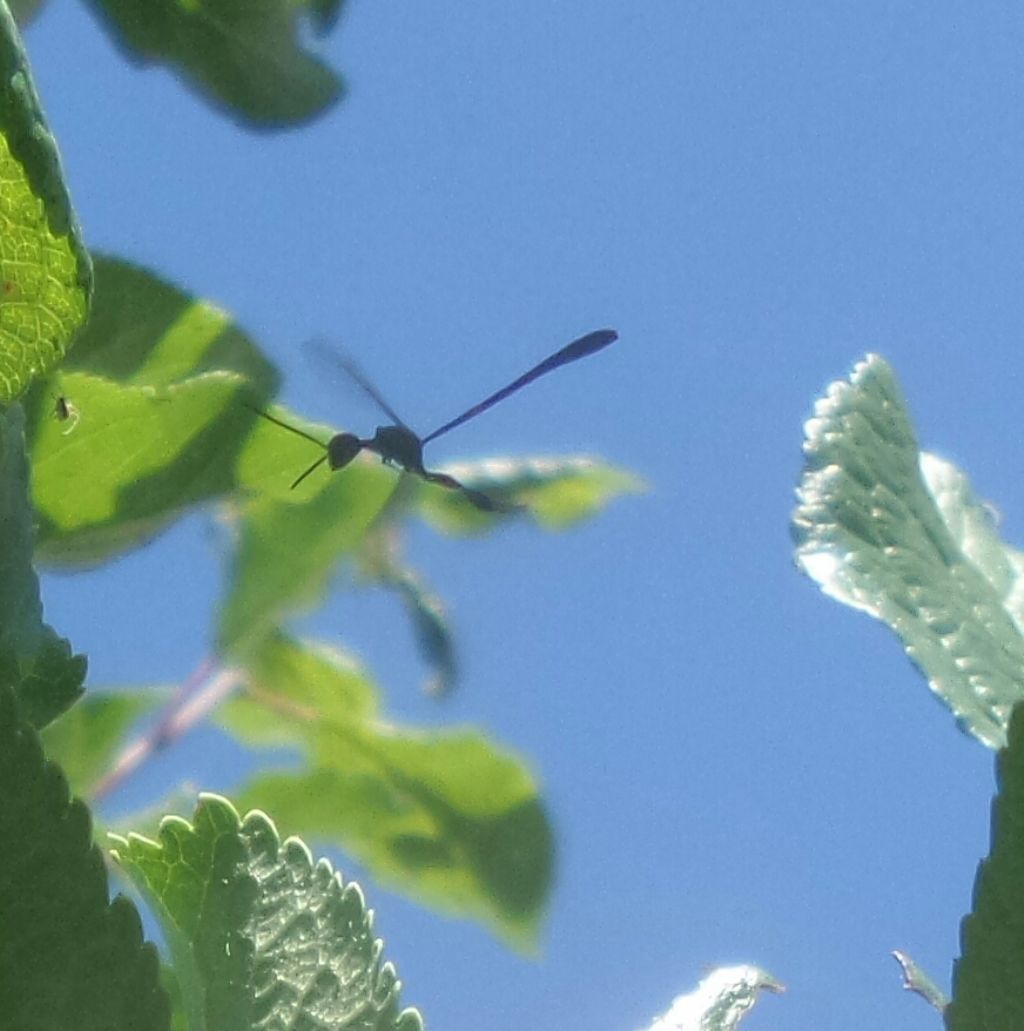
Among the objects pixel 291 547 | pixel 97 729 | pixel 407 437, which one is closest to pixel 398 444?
pixel 407 437

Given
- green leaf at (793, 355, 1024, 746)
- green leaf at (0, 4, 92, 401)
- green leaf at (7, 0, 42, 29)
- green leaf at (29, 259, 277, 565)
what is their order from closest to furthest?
green leaf at (0, 4, 92, 401), green leaf at (793, 355, 1024, 746), green leaf at (29, 259, 277, 565), green leaf at (7, 0, 42, 29)

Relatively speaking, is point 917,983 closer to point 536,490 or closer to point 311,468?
point 311,468

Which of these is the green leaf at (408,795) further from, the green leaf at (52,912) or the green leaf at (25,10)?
the green leaf at (52,912)

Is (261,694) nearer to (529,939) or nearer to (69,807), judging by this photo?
(529,939)

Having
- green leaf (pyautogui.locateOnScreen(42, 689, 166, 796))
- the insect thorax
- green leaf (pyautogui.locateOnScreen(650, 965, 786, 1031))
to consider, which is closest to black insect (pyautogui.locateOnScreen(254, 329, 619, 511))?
the insect thorax

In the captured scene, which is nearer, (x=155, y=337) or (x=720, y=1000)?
(x=720, y=1000)

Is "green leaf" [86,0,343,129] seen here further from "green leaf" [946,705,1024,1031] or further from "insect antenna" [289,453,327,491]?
"green leaf" [946,705,1024,1031]
